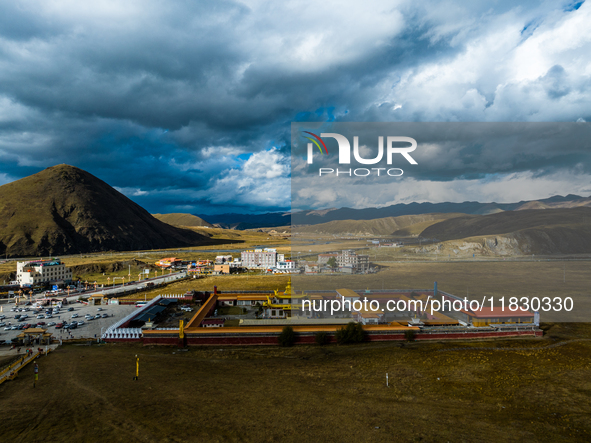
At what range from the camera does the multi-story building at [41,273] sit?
179 feet

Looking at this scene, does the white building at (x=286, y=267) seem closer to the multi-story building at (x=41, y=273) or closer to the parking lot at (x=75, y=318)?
the parking lot at (x=75, y=318)

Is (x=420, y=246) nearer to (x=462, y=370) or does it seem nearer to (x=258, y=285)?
(x=258, y=285)

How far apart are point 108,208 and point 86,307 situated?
13976 centimetres

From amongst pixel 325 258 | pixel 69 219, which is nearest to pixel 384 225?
pixel 325 258

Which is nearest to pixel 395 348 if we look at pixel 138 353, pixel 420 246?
pixel 138 353

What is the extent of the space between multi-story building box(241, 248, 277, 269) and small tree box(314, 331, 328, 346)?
53.2 meters

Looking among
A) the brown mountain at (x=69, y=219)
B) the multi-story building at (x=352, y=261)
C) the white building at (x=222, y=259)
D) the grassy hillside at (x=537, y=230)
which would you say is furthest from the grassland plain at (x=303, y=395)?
the brown mountain at (x=69, y=219)

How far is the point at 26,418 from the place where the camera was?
45.7 ft

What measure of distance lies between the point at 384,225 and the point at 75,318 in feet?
→ 388

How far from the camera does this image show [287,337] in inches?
1041

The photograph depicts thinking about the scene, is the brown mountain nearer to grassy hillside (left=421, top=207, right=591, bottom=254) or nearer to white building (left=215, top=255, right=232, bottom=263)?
white building (left=215, top=255, right=232, bottom=263)

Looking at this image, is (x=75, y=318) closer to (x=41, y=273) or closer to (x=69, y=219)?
(x=41, y=273)

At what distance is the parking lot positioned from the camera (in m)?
29.8

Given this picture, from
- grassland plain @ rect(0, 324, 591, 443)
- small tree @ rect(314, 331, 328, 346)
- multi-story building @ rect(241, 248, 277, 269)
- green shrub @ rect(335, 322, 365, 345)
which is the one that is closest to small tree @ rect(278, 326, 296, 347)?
grassland plain @ rect(0, 324, 591, 443)
